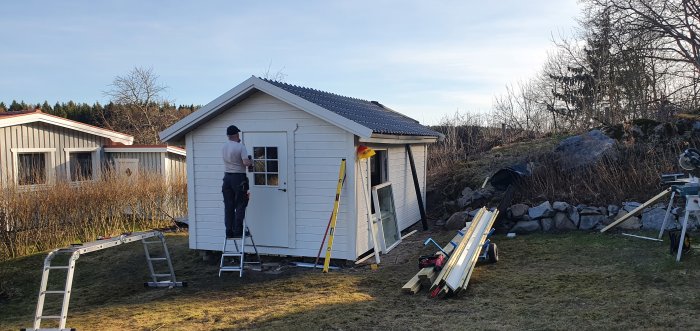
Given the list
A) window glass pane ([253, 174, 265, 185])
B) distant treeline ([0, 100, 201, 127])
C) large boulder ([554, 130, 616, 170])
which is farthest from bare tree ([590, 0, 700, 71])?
distant treeline ([0, 100, 201, 127])

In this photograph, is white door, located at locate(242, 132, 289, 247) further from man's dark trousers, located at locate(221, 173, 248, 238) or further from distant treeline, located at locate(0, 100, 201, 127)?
distant treeline, located at locate(0, 100, 201, 127)

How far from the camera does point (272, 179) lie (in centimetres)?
840

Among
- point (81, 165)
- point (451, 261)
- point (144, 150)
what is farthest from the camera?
point (81, 165)

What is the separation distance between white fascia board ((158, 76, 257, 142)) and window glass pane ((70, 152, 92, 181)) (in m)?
8.49

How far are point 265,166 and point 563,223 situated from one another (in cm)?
610

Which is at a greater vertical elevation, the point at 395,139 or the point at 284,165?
the point at 395,139

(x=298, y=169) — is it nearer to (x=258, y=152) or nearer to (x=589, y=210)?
(x=258, y=152)

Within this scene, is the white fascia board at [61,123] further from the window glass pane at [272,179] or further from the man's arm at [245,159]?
the man's arm at [245,159]

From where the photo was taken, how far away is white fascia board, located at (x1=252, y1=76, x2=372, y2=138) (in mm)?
7527

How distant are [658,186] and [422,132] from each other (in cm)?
508

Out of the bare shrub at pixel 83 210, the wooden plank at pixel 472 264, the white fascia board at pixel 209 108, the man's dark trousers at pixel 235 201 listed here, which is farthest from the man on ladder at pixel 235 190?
the bare shrub at pixel 83 210

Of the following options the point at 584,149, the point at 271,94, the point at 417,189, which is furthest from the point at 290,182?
the point at 584,149

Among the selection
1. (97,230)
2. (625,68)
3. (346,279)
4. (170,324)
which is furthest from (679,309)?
(625,68)

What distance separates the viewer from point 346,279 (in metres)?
7.20
